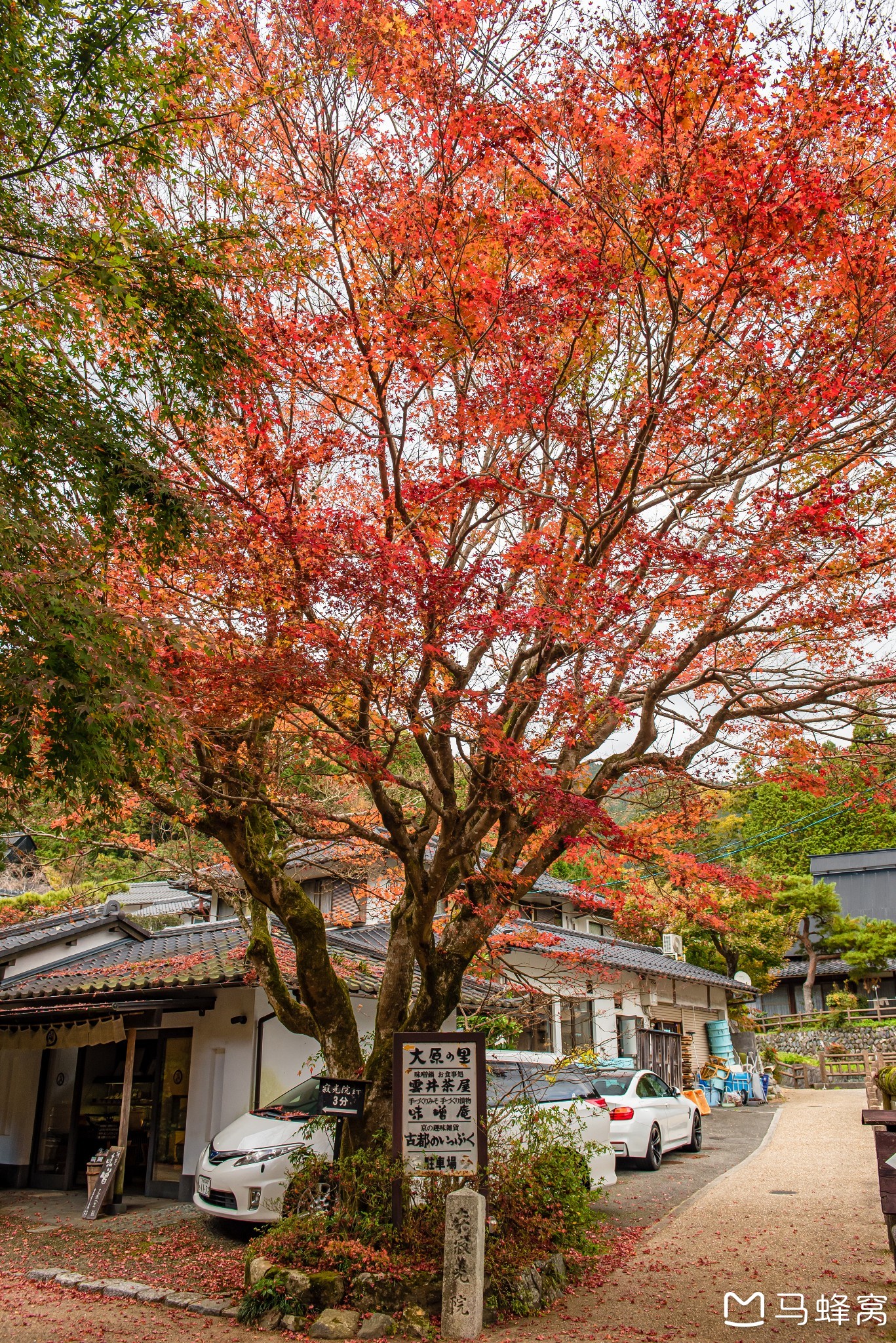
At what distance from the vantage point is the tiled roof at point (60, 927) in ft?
55.8

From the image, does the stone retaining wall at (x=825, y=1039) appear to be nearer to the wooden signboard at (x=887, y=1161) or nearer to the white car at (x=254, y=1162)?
the white car at (x=254, y=1162)

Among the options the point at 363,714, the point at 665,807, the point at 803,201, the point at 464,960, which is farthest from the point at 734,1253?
the point at 803,201

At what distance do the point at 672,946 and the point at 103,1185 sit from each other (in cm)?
1956

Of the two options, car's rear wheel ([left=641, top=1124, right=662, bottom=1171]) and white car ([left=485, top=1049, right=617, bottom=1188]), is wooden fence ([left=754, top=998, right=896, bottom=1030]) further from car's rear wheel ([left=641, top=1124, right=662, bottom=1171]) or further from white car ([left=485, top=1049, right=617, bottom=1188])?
white car ([left=485, top=1049, right=617, bottom=1188])

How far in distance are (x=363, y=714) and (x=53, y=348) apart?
3823mm

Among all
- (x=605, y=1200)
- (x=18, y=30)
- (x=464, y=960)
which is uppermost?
(x=18, y=30)

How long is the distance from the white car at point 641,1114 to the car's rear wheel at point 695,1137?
1.82ft

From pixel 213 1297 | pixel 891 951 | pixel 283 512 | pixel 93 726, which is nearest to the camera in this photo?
pixel 93 726

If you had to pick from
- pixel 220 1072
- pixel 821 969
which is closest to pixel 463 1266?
pixel 220 1072

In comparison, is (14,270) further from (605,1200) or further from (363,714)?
(605,1200)

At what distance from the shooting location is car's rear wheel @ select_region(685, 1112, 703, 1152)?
54.8 ft

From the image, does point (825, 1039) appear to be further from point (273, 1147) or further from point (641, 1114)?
point (273, 1147)

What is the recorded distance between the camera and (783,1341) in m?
6.21

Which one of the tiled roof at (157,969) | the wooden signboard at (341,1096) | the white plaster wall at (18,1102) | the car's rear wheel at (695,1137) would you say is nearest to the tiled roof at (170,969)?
A: the tiled roof at (157,969)
